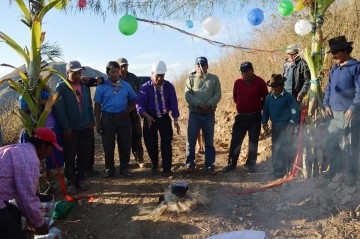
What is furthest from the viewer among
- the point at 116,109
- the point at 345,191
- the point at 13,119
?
the point at 13,119

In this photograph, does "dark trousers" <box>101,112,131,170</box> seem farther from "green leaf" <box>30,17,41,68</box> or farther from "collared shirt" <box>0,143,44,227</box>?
"collared shirt" <box>0,143,44,227</box>

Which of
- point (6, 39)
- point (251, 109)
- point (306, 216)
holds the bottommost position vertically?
point (306, 216)

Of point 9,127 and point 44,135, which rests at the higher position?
point 44,135

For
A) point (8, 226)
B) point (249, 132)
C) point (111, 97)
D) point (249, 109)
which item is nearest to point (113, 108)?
point (111, 97)

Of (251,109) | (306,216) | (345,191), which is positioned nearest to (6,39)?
(251,109)

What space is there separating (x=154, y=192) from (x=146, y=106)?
1.43 m

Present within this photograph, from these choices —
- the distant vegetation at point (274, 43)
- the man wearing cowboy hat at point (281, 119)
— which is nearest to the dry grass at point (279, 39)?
the distant vegetation at point (274, 43)

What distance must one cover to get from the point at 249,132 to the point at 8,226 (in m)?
4.21

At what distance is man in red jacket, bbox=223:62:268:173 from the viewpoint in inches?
222

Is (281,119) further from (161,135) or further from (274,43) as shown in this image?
(274,43)

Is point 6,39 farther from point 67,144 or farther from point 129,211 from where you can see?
point 129,211

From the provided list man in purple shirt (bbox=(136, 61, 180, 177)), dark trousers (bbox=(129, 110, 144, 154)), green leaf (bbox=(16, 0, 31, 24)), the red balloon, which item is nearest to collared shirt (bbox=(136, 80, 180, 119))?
man in purple shirt (bbox=(136, 61, 180, 177))

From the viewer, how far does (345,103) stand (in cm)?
441

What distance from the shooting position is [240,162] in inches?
265
